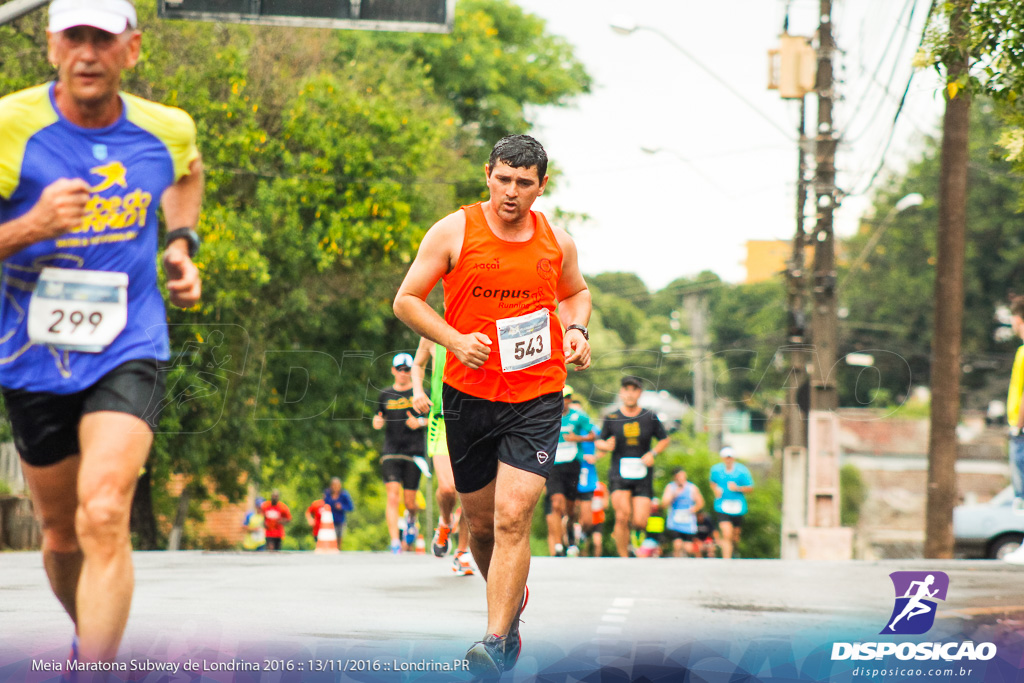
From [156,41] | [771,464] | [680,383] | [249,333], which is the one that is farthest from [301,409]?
[680,383]

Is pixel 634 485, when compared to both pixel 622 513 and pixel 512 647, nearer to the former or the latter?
pixel 622 513

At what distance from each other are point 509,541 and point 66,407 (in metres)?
1.94

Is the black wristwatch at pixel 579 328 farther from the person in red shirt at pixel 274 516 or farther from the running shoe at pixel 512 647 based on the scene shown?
the person in red shirt at pixel 274 516

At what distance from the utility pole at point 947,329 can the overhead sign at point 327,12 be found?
32.3 feet

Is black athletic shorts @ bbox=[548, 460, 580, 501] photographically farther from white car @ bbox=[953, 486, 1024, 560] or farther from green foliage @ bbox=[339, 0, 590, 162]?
green foliage @ bbox=[339, 0, 590, 162]

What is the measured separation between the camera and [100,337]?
4.04 m

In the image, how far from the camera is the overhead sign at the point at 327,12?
1089 cm

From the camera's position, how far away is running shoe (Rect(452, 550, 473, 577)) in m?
10.8

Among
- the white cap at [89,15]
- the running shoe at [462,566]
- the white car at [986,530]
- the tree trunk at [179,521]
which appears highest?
the white cap at [89,15]

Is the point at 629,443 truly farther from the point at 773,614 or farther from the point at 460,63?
the point at 460,63

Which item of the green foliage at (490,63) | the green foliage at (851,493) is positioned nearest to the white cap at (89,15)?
the green foliage at (490,63)

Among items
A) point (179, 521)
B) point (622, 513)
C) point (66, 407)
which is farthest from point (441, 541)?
point (179, 521)

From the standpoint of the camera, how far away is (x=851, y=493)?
48.8m

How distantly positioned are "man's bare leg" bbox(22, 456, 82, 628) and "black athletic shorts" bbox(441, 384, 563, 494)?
1823 mm
